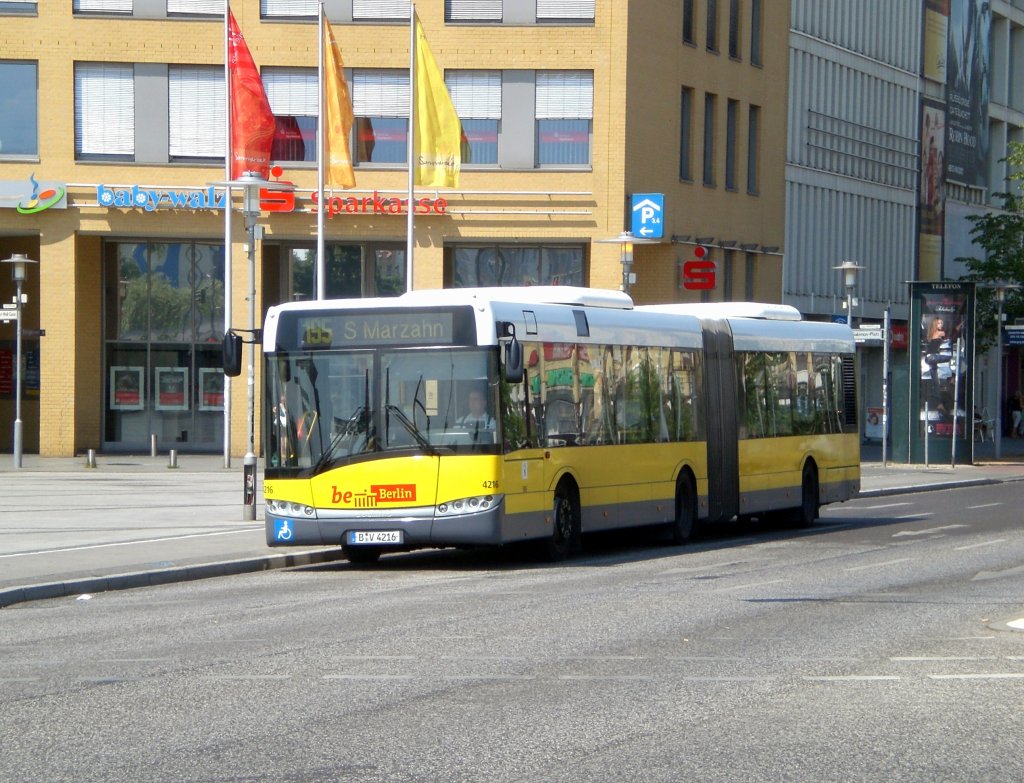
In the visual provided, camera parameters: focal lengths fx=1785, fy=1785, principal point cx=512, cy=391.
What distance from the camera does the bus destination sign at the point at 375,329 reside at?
1875 centimetres

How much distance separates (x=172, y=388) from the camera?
148 ft

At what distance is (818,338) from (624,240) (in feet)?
24.6

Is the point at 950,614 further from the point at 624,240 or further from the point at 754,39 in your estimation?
the point at 754,39

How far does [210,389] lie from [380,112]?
328 inches

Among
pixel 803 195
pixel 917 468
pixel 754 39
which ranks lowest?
pixel 917 468

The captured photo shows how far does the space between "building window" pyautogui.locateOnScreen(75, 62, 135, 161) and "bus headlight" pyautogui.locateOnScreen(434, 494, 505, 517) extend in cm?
2620

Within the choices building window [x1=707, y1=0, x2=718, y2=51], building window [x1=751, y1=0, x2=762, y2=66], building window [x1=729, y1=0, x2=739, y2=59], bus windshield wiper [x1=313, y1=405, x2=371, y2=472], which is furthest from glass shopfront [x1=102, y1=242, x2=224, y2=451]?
bus windshield wiper [x1=313, y1=405, x2=371, y2=472]

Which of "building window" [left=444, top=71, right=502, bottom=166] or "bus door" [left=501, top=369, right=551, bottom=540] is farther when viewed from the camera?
"building window" [left=444, top=71, right=502, bottom=166]

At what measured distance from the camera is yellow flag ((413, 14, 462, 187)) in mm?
34000

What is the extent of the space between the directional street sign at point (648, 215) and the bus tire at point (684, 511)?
65.9 feet

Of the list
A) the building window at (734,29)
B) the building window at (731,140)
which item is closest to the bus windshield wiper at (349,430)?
the building window at (731,140)

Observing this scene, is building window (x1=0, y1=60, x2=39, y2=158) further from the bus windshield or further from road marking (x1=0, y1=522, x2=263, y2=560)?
the bus windshield

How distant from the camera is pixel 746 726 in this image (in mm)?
8969

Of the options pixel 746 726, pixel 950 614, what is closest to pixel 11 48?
pixel 950 614
